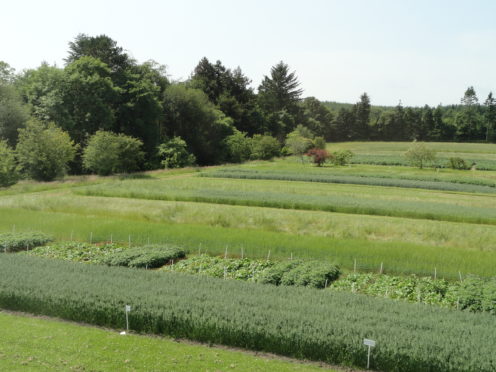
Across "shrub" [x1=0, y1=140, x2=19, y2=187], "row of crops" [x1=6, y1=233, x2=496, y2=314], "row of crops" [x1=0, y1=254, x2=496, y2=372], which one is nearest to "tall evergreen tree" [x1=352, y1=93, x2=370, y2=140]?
"shrub" [x1=0, y1=140, x2=19, y2=187]

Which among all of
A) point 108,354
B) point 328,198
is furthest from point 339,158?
point 108,354

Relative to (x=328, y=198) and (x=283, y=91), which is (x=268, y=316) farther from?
(x=283, y=91)

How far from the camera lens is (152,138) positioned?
76562 mm

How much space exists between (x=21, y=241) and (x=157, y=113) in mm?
49942

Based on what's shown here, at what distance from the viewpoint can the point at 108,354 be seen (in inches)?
550

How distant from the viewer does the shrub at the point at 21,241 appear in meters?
28.0

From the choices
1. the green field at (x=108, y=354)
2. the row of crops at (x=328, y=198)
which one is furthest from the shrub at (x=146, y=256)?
the row of crops at (x=328, y=198)

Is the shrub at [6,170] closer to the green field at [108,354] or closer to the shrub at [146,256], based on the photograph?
the shrub at [146,256]

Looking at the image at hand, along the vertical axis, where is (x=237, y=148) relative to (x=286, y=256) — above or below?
above

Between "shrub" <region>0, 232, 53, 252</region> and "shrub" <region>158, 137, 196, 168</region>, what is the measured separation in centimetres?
4395

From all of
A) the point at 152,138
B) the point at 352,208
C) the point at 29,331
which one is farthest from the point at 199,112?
the point at 29,331

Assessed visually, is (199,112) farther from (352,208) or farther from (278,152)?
(352,208)

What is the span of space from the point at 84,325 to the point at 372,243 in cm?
1741

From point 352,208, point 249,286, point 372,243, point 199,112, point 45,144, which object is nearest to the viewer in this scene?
point 249,286
